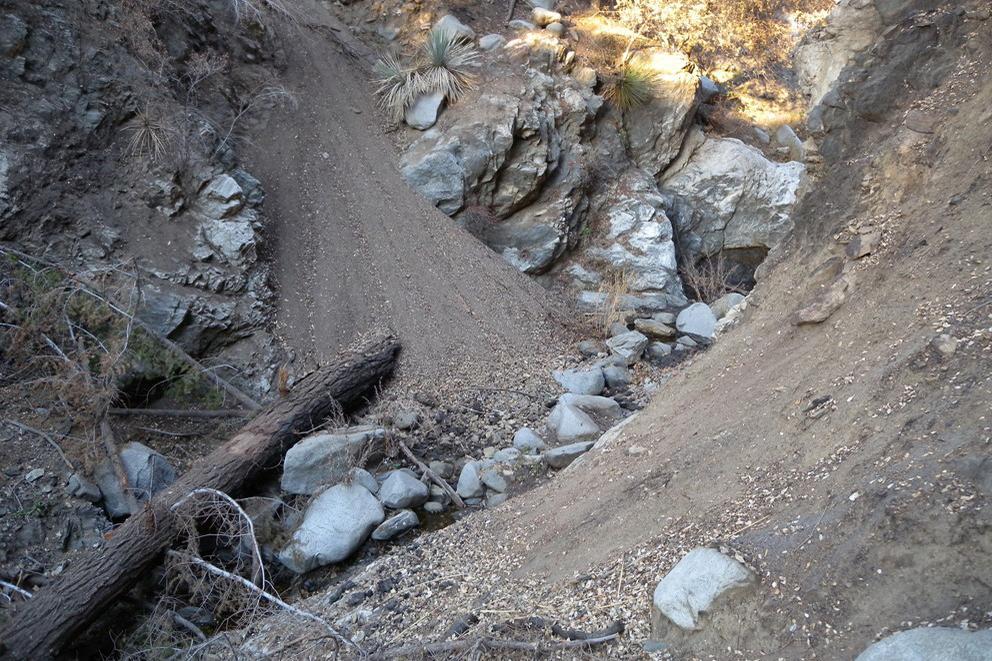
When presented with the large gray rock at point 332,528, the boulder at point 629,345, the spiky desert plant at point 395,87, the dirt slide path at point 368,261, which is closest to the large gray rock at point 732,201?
the boulder at point 629,345

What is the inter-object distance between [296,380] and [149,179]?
7.88ft

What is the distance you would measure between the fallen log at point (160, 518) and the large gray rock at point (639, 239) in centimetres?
391

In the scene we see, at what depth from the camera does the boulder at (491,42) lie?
33.9 ft

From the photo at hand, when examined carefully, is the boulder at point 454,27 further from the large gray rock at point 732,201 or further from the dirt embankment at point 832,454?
the dirt embankment at point 832,454

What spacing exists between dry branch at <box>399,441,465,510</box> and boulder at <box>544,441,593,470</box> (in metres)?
0.77

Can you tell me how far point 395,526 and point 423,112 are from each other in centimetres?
599

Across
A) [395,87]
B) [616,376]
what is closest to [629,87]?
[395,87]

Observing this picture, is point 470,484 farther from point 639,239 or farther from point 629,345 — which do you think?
point 639,239

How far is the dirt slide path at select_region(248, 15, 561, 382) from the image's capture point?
7.51m

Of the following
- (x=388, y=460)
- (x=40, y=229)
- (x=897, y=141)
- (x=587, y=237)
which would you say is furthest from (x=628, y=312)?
(x=40, y=229)

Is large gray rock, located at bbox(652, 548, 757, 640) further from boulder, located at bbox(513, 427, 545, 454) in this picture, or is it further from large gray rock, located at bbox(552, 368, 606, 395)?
large gray rock, located at bbox(552, 368, 606, 395)

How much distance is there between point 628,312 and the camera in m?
8.69

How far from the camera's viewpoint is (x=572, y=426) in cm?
618

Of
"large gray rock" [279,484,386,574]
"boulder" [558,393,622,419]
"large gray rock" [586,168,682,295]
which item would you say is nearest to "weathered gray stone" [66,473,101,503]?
"large gray rock" [279,484,386,574]
